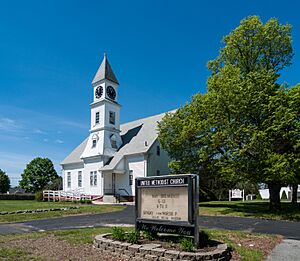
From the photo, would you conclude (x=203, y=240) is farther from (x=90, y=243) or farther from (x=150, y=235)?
(x=90, y=243)

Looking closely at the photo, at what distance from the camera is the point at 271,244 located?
916cm

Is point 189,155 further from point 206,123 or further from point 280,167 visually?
point 280,167

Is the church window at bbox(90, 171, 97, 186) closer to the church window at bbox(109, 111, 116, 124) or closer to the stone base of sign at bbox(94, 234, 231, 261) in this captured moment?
the church window at bbox(109, 111, 116, 124)

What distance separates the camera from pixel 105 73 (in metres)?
38.4

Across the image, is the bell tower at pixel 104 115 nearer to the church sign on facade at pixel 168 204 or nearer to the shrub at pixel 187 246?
the church sign on facade at pixel 168 204

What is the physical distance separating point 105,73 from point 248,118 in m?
23.4

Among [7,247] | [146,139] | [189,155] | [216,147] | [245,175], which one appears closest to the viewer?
[7,247]

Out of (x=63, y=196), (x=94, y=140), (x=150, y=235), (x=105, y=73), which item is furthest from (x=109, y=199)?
(x=150, y=235)

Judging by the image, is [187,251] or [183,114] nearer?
[187,251]

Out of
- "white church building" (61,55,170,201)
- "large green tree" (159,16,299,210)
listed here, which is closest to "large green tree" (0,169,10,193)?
"white church building" (61,55,170,201)

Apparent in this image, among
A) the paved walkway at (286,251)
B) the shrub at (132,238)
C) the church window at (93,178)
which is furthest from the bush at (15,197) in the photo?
the paved walkway at (286,251)

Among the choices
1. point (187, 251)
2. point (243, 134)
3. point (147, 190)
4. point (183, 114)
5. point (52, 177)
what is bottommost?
point (52, 177)

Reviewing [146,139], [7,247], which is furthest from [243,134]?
[146,139]

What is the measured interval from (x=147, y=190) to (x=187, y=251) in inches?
89.5
